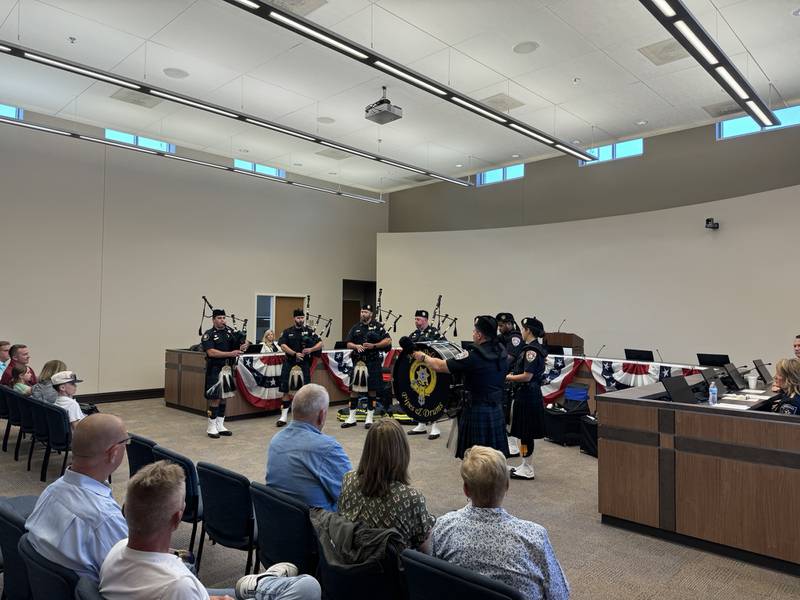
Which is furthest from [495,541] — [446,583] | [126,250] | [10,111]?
[10,111]

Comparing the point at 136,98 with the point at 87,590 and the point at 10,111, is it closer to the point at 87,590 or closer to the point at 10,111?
the point at 10,111

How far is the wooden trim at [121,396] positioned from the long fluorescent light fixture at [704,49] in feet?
30.7

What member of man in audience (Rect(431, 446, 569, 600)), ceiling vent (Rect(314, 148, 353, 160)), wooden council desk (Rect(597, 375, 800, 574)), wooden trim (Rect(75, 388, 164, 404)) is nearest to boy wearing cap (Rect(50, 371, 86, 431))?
man in audience (Rect(431, 446, 569, 600))

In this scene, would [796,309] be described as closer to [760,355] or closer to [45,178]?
[760,355]

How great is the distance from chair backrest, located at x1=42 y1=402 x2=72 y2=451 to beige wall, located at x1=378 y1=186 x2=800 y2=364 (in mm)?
8228

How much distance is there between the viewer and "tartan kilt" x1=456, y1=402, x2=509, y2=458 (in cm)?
396

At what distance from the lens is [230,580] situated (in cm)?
299

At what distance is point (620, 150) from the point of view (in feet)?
32.6

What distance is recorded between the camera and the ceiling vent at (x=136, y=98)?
780 centimetres

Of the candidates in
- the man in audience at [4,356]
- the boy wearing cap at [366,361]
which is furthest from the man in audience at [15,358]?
the boy wearing cap at [366,361]

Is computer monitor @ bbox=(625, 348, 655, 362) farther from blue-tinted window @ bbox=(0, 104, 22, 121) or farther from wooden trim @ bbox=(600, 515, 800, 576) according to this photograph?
blue-tinted window @ bbox=(0, 104, 22, 121)

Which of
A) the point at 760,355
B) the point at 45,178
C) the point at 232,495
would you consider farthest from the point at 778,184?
the point at 45,178

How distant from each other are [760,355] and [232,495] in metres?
8.09

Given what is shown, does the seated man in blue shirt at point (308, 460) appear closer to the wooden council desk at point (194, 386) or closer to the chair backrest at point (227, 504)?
the chair backrest at point (227, 504)
